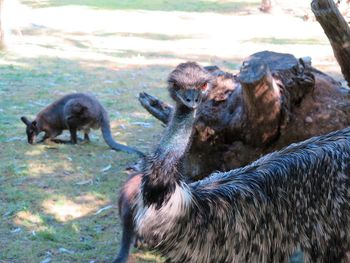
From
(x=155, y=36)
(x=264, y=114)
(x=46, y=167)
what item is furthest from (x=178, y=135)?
(x=155, y=36)

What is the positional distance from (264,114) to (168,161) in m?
2.91

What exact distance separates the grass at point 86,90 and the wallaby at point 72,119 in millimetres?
259

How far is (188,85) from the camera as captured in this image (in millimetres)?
3611

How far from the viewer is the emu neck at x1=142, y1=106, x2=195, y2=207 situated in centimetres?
354

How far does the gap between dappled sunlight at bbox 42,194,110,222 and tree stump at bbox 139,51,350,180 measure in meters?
1.08

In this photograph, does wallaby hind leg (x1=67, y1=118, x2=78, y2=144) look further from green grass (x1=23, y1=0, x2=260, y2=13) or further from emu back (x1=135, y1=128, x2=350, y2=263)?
green grass (x1=23, y1=0, x2=260, y2=13)

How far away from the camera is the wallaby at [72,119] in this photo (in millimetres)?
9336

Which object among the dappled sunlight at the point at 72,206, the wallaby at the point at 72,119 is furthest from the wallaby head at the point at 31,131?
the dappled sunlight at the point at 72,206

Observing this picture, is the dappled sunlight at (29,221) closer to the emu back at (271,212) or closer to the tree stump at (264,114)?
the tree stump at (264,114)

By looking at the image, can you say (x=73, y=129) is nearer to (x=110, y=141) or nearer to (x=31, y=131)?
(x=31, y=131)

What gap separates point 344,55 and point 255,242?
10.6 ft

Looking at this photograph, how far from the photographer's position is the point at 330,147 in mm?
4383

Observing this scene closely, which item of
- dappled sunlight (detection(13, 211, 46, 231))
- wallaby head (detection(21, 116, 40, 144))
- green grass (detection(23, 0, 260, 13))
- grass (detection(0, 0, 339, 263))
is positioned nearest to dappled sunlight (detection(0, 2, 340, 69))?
grass (detection(0, 0, 339, 263))

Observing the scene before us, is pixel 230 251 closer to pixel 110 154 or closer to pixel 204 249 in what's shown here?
pixel 204 249
